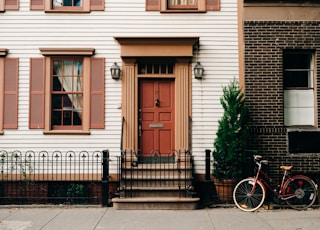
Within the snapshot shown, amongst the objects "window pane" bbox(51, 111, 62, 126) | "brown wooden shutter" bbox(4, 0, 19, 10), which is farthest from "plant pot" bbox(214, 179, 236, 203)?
"brown wooden shutter" bbox(4, 0, 19, 10)

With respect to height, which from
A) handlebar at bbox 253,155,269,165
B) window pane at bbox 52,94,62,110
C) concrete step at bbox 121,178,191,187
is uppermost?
window pane at bbox 52,94,62,110

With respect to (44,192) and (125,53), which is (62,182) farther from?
(125,53)

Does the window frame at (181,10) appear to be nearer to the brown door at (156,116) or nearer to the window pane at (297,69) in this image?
the brown door at (156,116)

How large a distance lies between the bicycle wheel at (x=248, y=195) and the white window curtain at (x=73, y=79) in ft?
14.7

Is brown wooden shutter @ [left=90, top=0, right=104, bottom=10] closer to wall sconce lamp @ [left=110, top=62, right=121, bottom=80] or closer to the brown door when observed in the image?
wall sconce lamp @ [left=110, top=62, right=121, bottom=80]

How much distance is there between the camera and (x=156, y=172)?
9102 mm

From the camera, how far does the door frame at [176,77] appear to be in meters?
9.55

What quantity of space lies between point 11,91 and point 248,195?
648 centimetres

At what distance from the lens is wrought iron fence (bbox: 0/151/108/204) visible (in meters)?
9.40

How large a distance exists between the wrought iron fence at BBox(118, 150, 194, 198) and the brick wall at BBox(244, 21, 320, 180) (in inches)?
73.7

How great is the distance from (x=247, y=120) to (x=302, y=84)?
1938 mm

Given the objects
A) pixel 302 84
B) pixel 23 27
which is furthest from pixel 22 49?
pixel 302 84

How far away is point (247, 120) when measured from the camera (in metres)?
9.23

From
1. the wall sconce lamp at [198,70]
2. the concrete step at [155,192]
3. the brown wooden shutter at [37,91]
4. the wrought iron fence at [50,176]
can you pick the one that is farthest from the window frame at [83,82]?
the wall sconce lamp at [198,70]
